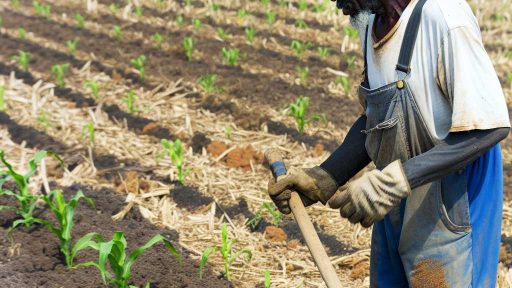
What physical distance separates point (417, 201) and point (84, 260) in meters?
2.24

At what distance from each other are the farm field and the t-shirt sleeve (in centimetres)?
185

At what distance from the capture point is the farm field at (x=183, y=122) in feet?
13.7

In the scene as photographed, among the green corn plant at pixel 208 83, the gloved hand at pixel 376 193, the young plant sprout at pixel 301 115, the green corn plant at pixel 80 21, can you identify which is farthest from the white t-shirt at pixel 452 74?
the green corn plant at pixel 80 21

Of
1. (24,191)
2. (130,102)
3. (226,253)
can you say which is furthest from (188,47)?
(226,253)

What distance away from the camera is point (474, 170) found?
225 centimetres

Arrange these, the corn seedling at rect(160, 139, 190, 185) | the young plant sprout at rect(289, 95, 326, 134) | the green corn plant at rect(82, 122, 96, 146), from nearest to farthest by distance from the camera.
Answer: the corn seedling at rect(160, 139, 190, 185) → the green corn plant at rect(82, 122, 96, 146) → the young plant sprout at rect(289, 95, 326, 134)

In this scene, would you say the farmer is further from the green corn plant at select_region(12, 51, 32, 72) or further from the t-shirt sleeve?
the green corn plant at select_region(12, 51, 32, 72)

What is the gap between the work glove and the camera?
104 inches

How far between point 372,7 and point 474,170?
1.82 ft

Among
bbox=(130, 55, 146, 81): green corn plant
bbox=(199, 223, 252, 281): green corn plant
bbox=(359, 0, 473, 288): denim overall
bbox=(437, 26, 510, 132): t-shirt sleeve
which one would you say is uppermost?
bbox=(437, 26, 510, 132): t-shirt sleeve

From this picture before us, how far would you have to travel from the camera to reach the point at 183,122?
639 cm

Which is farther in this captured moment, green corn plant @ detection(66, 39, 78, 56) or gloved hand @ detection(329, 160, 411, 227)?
green corn plant @ detection(66, 39, 78, 56)

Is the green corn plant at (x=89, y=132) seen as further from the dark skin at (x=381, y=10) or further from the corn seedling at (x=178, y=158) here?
the dark skin at (x=381, y=10)

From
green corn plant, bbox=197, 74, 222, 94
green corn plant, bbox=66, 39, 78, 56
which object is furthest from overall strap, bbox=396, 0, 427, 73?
green corn plant, bbox=66, 39, 78, 56
